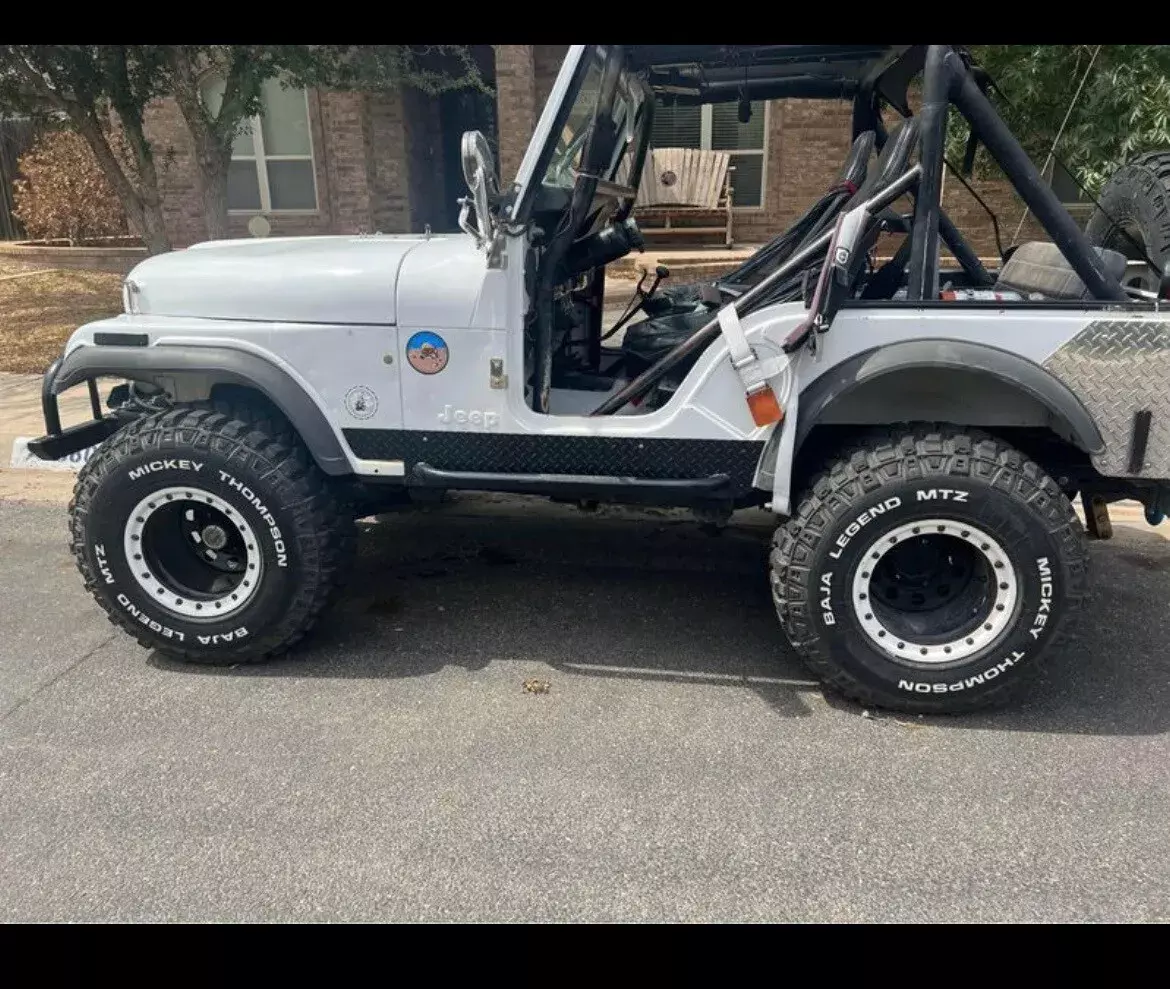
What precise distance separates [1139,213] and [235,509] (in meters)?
3.64

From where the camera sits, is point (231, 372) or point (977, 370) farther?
point (231, 372)

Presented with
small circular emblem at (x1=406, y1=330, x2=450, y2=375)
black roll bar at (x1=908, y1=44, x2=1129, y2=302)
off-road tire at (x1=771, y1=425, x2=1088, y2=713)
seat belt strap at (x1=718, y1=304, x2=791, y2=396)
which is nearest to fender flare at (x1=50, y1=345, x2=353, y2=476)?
small circular emblem at (x1=406, y1=330, x2=450, y2=375)

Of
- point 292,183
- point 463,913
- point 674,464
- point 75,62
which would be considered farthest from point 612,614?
point 292,183

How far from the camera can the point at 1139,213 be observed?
3789 millimetres

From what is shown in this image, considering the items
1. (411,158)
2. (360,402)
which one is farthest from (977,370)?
(411,158)

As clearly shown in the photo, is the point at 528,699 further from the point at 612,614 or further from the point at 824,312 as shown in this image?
the point at 824,312

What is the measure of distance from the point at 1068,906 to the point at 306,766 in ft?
7.11

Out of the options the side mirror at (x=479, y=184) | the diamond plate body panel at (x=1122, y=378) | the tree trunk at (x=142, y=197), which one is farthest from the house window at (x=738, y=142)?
the diamond plate body panel at (x=1122, y=378)

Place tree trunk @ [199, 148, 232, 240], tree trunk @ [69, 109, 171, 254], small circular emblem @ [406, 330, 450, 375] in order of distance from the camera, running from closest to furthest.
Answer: small circular emblem @ [406, 330, 450, 375] < tree trunk @ [69, 109, 171, 254] < tree trunk @ [199, 148, 232, 240]

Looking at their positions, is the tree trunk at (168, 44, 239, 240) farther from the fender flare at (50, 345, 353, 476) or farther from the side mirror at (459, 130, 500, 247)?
the side mirror at (459, 130, 500, 247)

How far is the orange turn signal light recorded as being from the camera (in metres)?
3.20

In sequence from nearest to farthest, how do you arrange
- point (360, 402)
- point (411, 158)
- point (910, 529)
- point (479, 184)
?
point (479, 184) < point (910, 529) < point (360, 402) < point (411, 158)

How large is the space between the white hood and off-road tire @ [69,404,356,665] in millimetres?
390

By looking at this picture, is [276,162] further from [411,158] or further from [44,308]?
[44,308]
